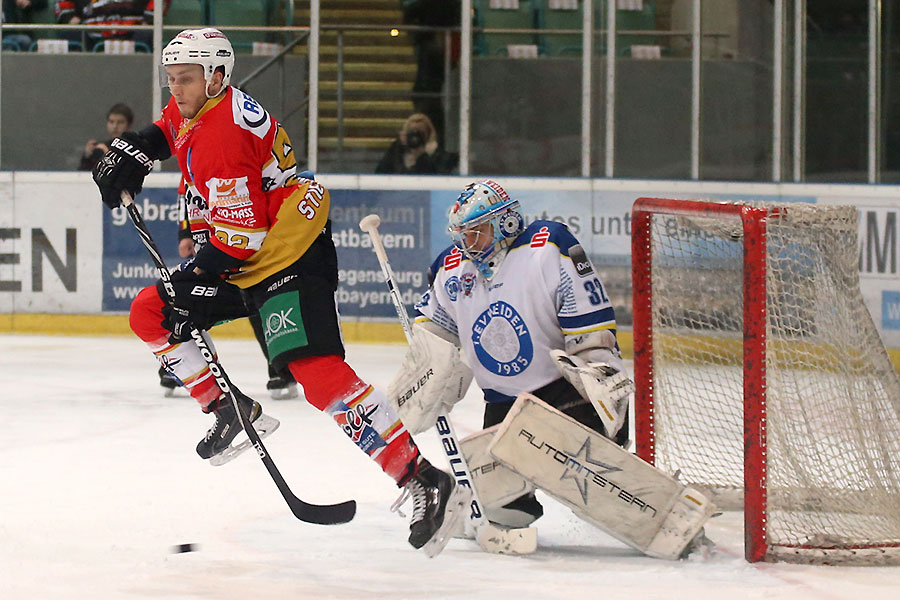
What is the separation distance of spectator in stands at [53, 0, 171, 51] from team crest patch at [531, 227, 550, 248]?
206 inches

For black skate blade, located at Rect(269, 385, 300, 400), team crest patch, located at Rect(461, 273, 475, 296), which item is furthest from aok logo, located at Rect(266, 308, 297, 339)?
black skate blade, located at Rect(269, 385, 300, 400)

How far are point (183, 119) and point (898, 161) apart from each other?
5.01 meters

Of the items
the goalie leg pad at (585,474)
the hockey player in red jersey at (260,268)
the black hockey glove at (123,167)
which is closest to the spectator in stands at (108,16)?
the black hockey glove at (123,167)

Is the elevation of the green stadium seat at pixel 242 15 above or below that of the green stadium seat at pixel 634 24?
above

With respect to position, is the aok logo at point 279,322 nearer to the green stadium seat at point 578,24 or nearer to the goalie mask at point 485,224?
the goalie mask at point 485,224

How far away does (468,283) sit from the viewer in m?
3.30

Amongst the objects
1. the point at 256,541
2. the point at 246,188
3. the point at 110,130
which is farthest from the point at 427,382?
the point at 110,130

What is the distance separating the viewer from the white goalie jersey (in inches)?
124

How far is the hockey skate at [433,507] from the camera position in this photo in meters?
2.89

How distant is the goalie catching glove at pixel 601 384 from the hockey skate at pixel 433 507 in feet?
1.16

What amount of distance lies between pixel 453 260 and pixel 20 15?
5.51m

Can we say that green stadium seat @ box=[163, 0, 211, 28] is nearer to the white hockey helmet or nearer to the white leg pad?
the white hockey helmet

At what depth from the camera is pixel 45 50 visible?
797cm

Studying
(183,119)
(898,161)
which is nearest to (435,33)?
(898,161)
